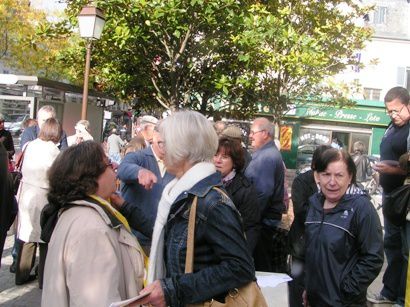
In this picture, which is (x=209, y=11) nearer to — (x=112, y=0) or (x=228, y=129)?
(x=112, y=0)

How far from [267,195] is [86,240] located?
9.69 feet

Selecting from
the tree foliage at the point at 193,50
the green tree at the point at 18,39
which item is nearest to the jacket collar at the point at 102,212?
the tree foliage at the point at 193,50

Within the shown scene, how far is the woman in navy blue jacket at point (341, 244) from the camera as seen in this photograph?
112 inches

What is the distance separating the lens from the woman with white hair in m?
1.97

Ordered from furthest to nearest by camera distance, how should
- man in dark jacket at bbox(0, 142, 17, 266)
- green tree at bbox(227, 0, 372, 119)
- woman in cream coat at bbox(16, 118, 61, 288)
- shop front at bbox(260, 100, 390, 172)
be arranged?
shop front at bbox(260, 100, 390, 172) → green tree at bbox(227, 0, 372, 119) → woman in cream coat at bbox(16, 118, 61, 288) → man in dark jacket at bbox(0, 142, 17, 266)

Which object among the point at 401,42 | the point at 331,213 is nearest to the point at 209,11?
the point at 331,213

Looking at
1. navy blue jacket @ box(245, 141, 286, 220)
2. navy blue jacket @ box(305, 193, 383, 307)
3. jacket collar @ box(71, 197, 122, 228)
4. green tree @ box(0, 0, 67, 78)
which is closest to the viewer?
jacket collar @ box(71, 197, 122, 228)

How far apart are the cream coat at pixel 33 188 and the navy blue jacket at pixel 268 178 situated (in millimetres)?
2167

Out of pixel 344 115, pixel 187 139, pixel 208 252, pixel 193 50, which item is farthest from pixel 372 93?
pixel 208 252

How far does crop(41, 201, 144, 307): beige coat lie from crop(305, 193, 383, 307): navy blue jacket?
4.13 ft

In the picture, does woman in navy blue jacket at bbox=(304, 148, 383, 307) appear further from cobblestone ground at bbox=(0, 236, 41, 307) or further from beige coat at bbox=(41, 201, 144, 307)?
cobblestone ground at bbox=(0, 236, 41, 307)

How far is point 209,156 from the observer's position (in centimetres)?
218

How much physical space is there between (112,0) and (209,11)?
5.79 feet

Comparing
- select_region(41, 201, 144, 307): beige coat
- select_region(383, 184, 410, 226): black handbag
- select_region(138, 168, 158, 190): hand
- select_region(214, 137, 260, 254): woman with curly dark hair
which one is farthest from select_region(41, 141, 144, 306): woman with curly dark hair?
select_region(383, 184, 410, 226): black handbag
